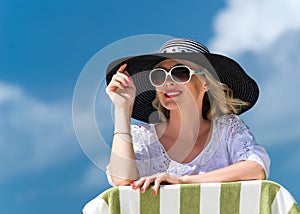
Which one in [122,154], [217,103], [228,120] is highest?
[217,103]

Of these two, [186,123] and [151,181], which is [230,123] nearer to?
[186,123]

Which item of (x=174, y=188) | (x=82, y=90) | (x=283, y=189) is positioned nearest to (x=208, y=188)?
(x=174, y=188)

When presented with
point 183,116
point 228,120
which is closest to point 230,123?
point 228,120

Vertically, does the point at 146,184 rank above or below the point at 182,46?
below

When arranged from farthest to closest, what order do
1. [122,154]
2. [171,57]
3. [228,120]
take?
[228,120] < [171,57] < [122,154]

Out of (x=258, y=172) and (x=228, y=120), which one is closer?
(x=258, y=172)

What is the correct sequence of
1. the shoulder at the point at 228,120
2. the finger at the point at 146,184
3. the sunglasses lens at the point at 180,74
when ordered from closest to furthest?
Result: the finger at the point at 146,184 → the sunglasses lens at the point at 180,74 → the shoulder at the point at 228,120

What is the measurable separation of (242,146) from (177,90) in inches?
16.9

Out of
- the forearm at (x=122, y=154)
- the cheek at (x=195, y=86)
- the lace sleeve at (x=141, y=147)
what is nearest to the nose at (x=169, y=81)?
the cheek at (x=195, y=86)

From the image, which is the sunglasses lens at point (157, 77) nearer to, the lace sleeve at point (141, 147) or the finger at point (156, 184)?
the lace sleeve at point (141, 147)

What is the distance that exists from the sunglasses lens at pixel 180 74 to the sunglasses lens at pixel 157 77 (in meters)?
0.05

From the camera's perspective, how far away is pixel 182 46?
3.11 m

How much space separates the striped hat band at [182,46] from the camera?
309 cm

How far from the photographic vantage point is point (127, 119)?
2.94 meters
